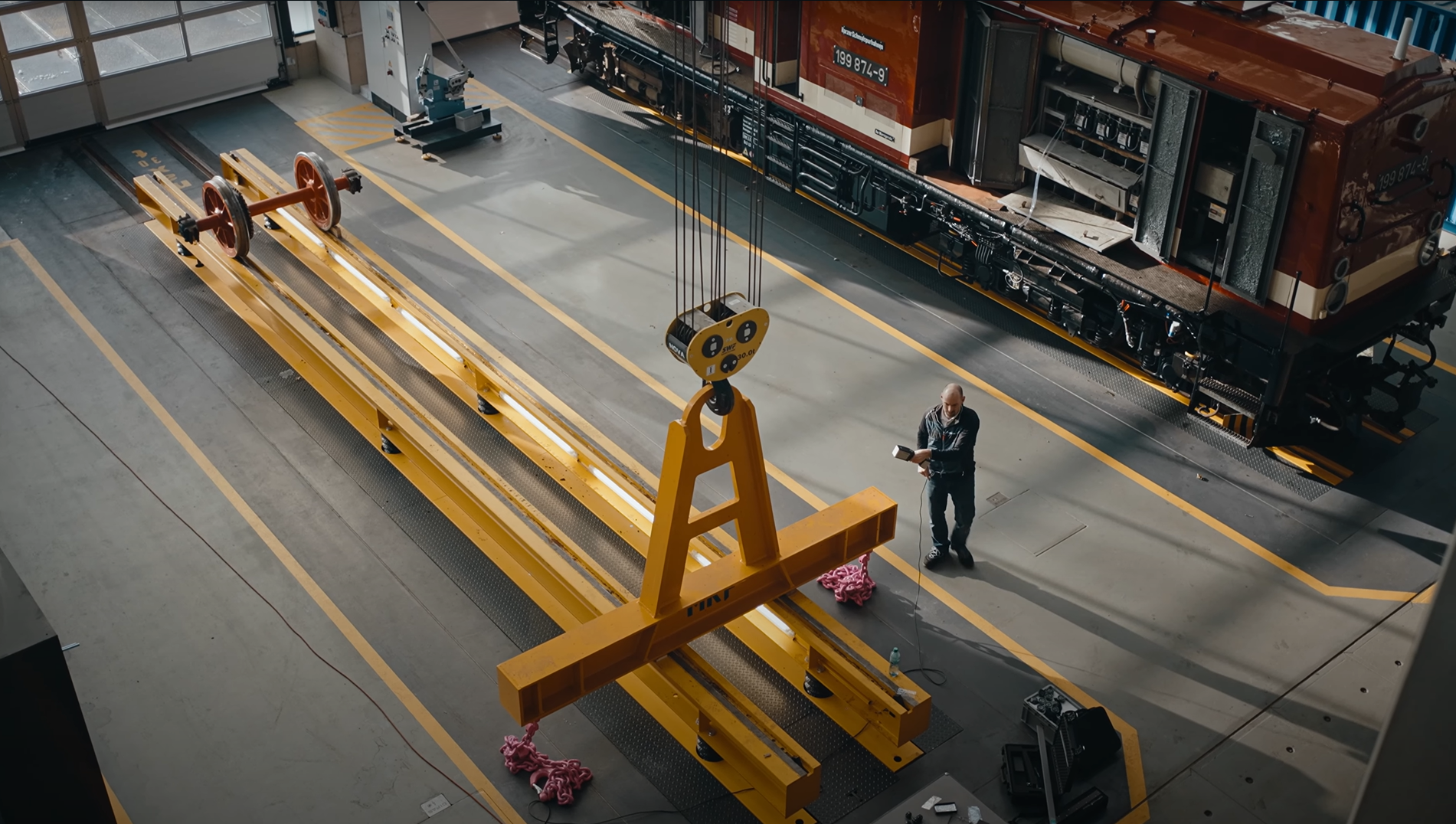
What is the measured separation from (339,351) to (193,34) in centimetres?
826

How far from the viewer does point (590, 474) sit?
29.9 ft

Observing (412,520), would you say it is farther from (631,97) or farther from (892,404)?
(631,97)

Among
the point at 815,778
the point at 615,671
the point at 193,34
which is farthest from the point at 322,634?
the point at 193,34

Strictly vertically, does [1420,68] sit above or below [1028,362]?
above

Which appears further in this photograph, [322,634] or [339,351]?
[339,351]

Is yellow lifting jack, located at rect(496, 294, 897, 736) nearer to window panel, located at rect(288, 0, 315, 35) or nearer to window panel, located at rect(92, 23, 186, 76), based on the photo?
window panel, located at rect(92, 23, 186, 76)

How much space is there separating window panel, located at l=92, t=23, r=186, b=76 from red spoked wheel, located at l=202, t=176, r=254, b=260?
3911 mm

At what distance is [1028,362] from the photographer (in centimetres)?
1102

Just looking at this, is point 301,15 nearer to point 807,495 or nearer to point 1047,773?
point 807,495

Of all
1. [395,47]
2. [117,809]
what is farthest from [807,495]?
[395,47]

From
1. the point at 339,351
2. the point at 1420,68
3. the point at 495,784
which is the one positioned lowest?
the point at 495,784

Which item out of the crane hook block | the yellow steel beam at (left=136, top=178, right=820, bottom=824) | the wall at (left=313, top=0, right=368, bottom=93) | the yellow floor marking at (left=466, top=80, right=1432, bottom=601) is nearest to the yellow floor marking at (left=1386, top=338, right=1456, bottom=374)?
the yellow floor marking at (left=466, top=80, right=1432, bottom=601)

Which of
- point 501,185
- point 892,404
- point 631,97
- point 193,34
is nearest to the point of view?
point 892,404

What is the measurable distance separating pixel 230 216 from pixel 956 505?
661 cm
